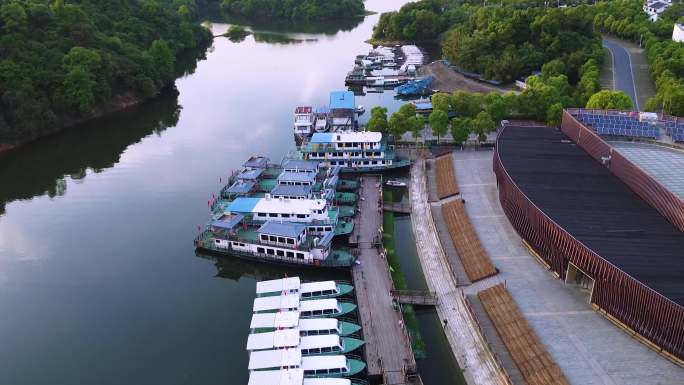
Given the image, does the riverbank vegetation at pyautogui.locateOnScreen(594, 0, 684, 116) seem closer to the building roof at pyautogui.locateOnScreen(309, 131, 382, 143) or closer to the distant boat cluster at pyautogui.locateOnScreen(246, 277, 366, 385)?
the building roof at pyautogui.locateOnScreen(309, 131, 382, 143)

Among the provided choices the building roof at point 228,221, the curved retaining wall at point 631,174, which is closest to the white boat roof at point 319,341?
the building roof at point 228,221

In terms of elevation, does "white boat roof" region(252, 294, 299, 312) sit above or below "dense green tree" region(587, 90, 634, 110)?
below

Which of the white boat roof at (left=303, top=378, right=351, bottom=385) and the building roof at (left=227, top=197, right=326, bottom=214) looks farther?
the building roof at (left=227, top=197, right=326, bottom=214)

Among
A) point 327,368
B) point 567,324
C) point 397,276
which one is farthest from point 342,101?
point 327,368

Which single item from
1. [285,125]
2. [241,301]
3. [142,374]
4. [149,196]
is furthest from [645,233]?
[285,125]

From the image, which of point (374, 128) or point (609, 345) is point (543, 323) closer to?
point (609, 345)

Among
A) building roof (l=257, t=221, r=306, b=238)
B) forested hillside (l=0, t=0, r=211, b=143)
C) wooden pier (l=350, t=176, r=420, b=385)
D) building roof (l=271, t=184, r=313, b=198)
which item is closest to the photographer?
wooden pier (l=350, t=176, r=420, b=385)

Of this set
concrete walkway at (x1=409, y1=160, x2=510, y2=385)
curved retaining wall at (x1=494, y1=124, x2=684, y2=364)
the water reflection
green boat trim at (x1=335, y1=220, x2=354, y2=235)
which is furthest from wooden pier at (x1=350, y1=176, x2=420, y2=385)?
the water reflection
